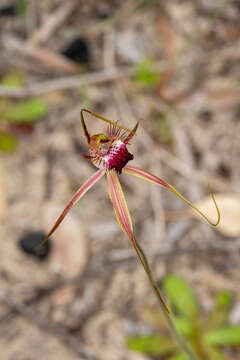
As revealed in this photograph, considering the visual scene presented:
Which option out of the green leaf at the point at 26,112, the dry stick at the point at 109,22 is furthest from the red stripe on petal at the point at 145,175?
the dry stick at the point at 109,22

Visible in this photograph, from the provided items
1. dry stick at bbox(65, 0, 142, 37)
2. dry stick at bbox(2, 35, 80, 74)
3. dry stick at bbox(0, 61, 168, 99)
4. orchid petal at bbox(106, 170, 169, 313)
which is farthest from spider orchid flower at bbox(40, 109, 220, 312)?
dry stick at bbox(65, 0, 142, 37)

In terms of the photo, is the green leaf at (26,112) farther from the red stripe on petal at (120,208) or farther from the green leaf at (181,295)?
the red stripe on petal at (120,208)

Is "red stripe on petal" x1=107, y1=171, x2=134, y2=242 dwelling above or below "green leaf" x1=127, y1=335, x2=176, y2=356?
below

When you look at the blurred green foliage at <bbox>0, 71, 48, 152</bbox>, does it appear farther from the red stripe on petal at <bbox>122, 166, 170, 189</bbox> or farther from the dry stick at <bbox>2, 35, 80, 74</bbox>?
the red stripe on petal at <bbox>122, 166, 170, 189</bbox>

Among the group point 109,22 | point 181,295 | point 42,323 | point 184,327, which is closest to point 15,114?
point 109,22

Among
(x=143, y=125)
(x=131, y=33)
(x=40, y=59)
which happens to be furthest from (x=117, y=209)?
(x=131, y=33)

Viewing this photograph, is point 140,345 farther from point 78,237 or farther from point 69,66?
point 69,66

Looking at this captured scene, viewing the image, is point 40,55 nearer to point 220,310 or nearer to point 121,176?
point 121,176
